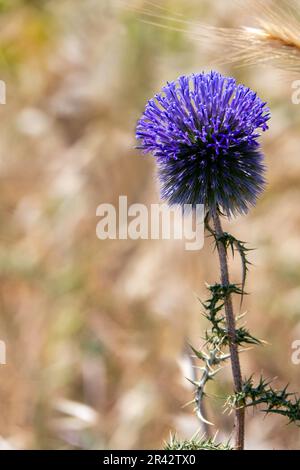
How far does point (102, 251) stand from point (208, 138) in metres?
2.29

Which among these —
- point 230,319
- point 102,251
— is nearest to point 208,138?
point 230,319

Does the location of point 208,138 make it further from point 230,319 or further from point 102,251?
point 102,251

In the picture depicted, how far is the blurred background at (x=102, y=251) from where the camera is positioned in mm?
3592

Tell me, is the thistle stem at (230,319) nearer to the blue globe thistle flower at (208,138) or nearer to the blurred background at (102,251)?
the blue globe thistle flower at (208,138)

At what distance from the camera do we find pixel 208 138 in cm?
175

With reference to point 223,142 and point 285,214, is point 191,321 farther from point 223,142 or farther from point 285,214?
point 223,142

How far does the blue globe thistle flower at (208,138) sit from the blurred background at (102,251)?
153cm

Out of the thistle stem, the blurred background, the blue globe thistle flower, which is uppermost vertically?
the blurred background

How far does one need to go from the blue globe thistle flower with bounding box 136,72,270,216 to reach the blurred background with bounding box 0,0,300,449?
1.53m

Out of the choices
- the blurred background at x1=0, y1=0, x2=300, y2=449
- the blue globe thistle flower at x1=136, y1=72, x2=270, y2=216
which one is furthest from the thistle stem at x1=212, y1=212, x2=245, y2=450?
the blurred background at x1=0, y1=0, x2=300, y2=449

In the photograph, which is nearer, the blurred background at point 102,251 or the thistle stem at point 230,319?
the thistle stem at point 230,319

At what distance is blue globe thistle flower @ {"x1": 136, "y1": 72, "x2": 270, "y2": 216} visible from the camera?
1688 millimetres

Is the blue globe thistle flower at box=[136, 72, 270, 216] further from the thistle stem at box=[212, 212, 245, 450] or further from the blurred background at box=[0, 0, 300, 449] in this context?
the blurred background at box=[0, 0, 300, 449]

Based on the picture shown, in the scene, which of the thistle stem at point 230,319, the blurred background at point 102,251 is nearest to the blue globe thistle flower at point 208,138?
the thistle stem at point 230,319
